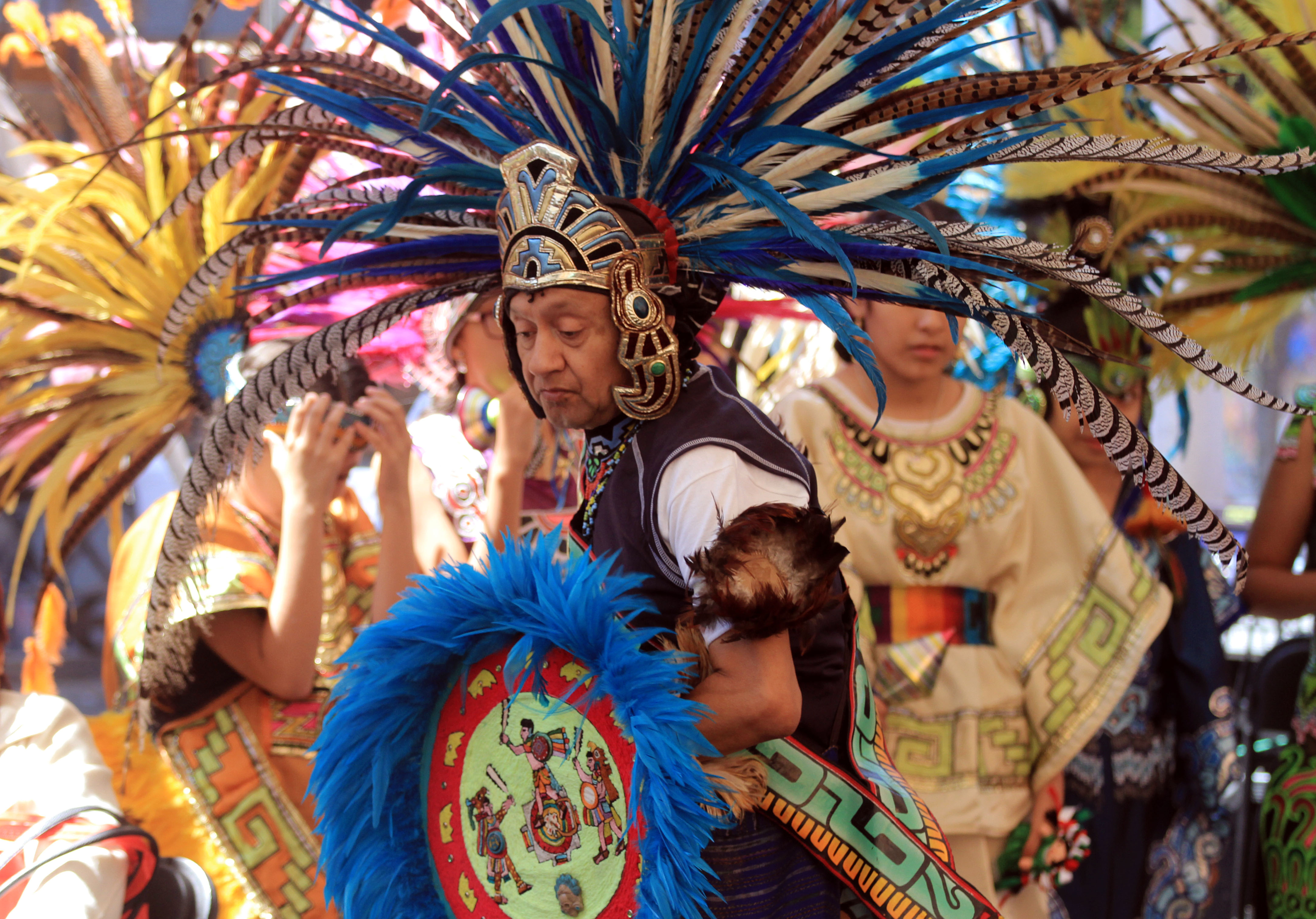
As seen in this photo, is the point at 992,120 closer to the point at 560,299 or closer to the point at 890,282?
the point at 890,282

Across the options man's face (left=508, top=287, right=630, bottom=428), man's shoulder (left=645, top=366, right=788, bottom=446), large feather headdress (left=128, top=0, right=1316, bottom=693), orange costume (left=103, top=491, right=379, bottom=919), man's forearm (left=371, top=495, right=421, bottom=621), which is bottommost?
orange costume (left=103, top=491, right=379, bottom=919)

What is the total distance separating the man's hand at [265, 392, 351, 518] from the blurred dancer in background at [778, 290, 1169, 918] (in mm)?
1073

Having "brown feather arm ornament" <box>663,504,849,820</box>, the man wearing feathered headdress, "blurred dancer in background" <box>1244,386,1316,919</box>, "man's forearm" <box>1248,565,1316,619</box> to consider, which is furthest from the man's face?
"man's forearm" <box>1248,565,1316,619</box>

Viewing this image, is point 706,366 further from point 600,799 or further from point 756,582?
point 600,799

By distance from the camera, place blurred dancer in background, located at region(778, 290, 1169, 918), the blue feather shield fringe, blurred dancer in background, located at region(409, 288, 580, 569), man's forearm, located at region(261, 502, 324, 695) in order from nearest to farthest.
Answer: the blue feather shield fringe → man's forearm, located at region(261, 502, 324, 695) → blurred dancer in background, located at region(778, 290, 1169, 918) → blurred dancer in background, located at region(409, 288, 580, 569)

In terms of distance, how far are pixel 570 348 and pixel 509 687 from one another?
0.45 meters

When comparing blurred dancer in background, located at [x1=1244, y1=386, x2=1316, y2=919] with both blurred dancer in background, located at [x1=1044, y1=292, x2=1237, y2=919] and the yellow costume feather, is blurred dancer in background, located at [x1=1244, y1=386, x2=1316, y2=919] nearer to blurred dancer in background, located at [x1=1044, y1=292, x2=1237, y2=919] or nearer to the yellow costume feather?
blurred dancer in background, located at [x1=1044, y1=292, x2=1237, y2=919]

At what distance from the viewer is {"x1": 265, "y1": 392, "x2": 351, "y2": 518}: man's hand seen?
2.33m

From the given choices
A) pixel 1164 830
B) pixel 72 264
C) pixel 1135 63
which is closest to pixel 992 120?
pixel 1135 63

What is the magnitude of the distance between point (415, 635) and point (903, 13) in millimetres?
1058

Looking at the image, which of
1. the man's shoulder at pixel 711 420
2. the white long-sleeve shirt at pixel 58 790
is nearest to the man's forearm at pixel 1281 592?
the man's shoulder at pixel 711 420

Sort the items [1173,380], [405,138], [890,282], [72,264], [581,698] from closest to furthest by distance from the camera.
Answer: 1. [581,698]
2. [890,282]
3. [405,138]
4. [72,264]
5. [1173,380]

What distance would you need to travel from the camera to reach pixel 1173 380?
3098 mm

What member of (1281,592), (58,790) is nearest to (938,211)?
(1281,592)
